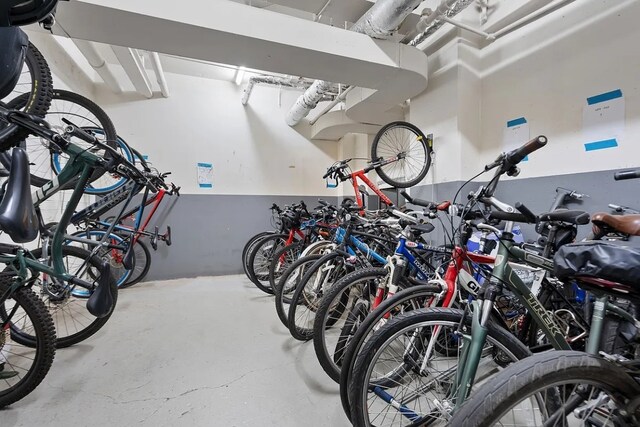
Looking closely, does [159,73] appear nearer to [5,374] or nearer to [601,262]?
[5,374]

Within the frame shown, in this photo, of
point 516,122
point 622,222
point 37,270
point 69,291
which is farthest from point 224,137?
point 622,222

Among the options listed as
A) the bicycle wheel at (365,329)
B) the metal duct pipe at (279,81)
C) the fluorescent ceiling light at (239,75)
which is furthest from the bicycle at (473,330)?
the fluorescent ceiling light at (239,75)

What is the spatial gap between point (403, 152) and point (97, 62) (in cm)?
340

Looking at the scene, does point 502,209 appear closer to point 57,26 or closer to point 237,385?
point 237,385

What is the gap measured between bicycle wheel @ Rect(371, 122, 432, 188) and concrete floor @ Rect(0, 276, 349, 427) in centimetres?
181

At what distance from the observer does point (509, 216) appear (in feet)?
3.23

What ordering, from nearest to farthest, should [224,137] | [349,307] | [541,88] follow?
1. [349,307]
2. [541,88]
3. [224,137]

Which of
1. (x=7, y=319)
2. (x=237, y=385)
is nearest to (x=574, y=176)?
(x=237, y=385)

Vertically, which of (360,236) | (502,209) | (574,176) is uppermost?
(574,176)

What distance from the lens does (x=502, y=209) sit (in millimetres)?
989

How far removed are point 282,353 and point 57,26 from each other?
2.62m

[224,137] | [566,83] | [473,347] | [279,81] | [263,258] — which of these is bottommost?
[263,258]

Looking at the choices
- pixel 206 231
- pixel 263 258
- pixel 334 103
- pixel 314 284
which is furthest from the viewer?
pixel 206 231

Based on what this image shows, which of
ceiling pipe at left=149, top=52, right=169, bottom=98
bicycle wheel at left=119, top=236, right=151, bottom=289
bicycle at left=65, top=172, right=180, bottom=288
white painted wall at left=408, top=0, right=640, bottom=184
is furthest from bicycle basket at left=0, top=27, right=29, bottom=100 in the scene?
white painted wall at left=408, top=0, right=640, bottom=184
